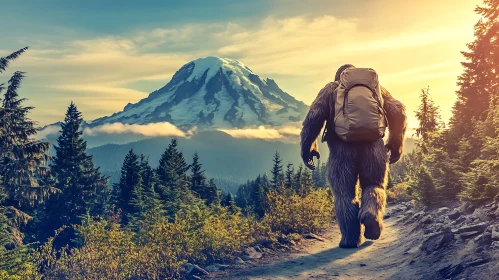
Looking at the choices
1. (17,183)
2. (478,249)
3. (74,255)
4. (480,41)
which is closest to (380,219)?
(478,249)

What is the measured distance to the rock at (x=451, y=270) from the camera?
240 inches

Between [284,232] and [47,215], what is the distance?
27276mm

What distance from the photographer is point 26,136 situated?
2311 centimetres

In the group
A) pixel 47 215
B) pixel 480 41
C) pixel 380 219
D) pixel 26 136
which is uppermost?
pixel 480 41

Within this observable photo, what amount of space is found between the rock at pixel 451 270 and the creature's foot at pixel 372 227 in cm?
180

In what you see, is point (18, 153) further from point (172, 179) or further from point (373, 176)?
point (373, 176)

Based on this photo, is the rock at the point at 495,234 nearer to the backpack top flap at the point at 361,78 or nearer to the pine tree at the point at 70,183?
the backpack top flap at the point at 361,78

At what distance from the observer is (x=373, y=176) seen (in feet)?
19.4

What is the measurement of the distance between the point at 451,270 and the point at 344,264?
7.15ft

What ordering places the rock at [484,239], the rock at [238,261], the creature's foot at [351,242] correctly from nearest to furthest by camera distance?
the creature's foot at [351,242]
the rock at [484,239]
the rock at [238,261]

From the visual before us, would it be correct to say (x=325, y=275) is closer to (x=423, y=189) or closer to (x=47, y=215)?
(x=423, y=189)

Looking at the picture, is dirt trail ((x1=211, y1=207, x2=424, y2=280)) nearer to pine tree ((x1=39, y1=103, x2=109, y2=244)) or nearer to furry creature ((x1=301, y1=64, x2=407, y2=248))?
furry creature ((x1=301, y1=64, x2=407, y2=248))

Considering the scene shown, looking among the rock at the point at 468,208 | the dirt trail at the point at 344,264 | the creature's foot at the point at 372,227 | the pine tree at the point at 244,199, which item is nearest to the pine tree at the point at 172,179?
the dirt trail at the point at 344,264

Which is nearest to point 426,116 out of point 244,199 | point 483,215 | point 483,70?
point 483,70
